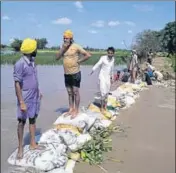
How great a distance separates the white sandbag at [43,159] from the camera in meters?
4.23

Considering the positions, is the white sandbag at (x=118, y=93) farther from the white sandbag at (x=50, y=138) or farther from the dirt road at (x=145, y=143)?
the white sandbag at (x=50, y=138)

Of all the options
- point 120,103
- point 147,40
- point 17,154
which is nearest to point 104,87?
point 120,103

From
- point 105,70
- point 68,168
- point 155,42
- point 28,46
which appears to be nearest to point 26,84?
point 28,46

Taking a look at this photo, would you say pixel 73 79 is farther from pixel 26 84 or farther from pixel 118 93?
pixel 118 93

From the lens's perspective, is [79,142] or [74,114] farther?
[74,114]

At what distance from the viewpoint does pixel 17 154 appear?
4.44 m

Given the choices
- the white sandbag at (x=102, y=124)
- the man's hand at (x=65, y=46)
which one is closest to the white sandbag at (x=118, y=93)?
the white sandbag at (x=102, y=124)

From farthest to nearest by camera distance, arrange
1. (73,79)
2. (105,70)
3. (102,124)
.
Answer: (105,70) → (102,124) → (73,79)

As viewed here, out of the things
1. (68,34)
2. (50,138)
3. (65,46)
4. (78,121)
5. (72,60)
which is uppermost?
(68,34)

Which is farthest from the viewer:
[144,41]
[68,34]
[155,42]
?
[155,42]

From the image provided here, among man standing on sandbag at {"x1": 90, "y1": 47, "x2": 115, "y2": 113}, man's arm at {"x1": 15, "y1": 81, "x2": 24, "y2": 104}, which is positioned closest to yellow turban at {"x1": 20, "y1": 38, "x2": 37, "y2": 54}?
man's arm at {"x1": 15, "y1": 81, "x2": 24, "y2": 104}

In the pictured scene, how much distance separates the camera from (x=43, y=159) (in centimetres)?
427

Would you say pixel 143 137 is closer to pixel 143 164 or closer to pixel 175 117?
pixel 143 164

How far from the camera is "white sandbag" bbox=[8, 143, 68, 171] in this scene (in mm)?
4230
